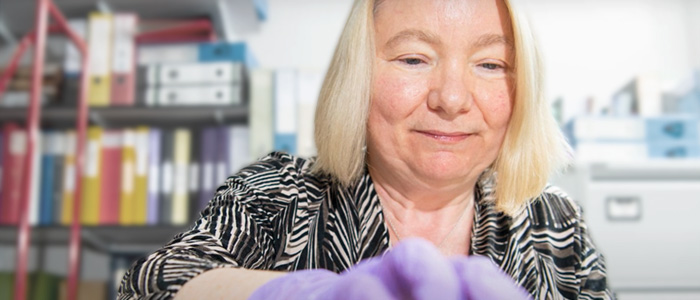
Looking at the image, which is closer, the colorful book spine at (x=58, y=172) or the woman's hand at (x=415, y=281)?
the woman's hand at (x=415, y=281)

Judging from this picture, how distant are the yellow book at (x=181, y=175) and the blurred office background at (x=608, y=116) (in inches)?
1.9

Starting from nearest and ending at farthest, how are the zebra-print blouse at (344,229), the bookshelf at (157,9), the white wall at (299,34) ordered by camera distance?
1. the zebra-print blouse at (344,229)
2. the bookshelf at (157,9)
3. the white wall at (299,34)

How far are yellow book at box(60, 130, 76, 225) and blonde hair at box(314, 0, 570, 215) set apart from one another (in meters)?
1.48

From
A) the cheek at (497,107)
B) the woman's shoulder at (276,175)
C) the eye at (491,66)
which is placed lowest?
the woman's shoulder at (276,175)

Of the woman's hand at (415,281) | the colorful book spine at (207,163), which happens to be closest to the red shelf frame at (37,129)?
the colorful book spine at (207,163)

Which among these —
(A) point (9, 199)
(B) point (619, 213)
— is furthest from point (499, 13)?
(A) point (9, 199)

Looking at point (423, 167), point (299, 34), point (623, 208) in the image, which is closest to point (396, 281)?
point (423, 167)

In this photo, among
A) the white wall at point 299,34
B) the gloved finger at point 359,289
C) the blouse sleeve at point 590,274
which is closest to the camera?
the gloved finger at point 359,289

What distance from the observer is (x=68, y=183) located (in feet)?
6.86

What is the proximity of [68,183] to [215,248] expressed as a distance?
165cm

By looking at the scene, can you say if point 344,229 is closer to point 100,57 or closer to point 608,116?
point 608,116

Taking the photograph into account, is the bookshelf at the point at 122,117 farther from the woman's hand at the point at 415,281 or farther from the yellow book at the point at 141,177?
the woman's hand at the point at 415,281

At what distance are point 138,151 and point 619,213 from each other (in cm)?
163

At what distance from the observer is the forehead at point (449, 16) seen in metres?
0.81
